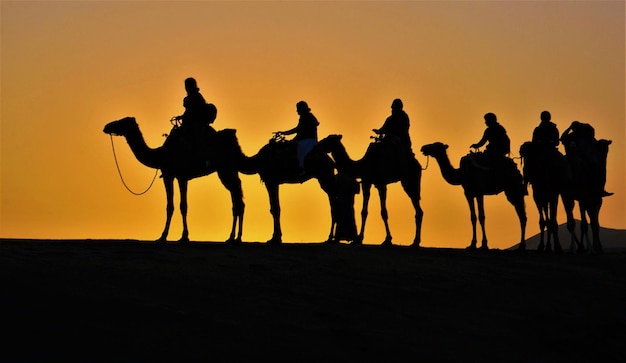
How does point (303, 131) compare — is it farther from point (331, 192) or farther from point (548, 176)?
point (548, 176)

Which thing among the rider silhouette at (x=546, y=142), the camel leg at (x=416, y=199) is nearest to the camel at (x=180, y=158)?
the camel leg at (x=416, y=199)

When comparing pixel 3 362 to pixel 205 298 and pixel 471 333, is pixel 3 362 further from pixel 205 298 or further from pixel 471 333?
pixel 471 333

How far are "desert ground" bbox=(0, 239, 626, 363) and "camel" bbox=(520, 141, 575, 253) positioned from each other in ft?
15.3

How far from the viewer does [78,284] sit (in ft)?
66.0

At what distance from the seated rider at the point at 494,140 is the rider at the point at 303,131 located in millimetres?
4442

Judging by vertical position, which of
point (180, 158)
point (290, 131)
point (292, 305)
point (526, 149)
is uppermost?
point (526, 149)

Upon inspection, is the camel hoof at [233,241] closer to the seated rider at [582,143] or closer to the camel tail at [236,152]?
the camel tail at [236,152]

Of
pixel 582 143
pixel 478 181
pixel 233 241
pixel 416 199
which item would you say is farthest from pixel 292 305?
pixel 582 143

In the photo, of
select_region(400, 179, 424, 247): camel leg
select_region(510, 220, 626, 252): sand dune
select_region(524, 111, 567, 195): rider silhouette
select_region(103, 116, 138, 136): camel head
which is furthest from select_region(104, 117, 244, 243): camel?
select_region(510, 220, 626, 252): sand dune

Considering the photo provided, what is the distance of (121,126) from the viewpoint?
30.4m

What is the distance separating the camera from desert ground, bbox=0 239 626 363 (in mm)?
17703

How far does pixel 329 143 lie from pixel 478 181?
393 centimetres

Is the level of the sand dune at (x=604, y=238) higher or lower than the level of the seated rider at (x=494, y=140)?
higher

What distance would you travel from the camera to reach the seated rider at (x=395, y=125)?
3144 centimetres
